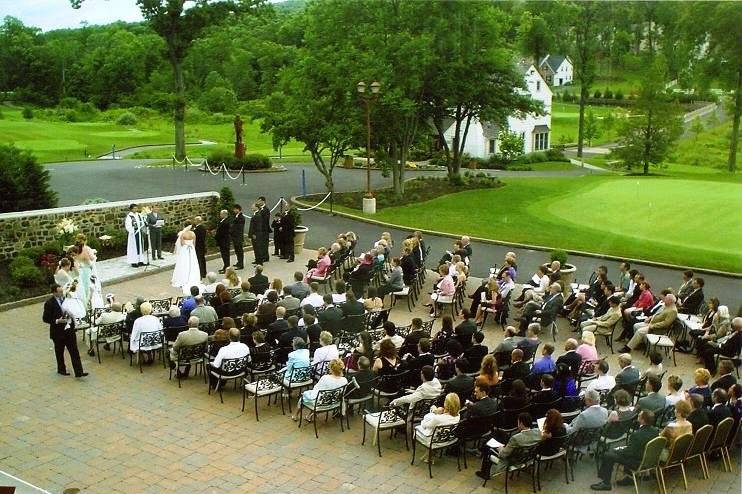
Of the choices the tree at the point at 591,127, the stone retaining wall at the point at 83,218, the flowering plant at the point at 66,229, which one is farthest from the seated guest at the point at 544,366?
the tree at the point at 591,127

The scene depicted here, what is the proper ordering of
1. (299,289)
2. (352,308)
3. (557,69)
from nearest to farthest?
1. (352,308)
2. (299,289)
3. (557,69)

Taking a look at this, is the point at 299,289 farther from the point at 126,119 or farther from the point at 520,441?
the point at 126,119

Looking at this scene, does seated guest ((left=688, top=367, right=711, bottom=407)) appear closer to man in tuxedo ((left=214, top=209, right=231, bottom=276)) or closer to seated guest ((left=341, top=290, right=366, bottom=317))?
seated guest ((left=341, top=290, right=366, bottom=317))

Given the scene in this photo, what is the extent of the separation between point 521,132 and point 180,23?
88.4ft

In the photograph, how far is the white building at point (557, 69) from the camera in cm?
3926

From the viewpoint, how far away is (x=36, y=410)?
455 inches

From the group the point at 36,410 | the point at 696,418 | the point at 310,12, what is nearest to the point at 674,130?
the point at 310,12

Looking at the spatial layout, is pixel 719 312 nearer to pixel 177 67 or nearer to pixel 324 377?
pixel 324 377

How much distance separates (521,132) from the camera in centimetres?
5959

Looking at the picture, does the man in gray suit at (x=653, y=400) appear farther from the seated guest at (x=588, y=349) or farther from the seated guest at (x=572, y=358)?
the seated guest at (x=588, y=349)

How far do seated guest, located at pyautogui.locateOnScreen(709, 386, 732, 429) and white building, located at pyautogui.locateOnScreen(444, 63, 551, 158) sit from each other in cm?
4525

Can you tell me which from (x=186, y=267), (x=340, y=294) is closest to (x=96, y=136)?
(x=186, y=267)

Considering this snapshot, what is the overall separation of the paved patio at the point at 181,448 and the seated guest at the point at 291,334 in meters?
1.04

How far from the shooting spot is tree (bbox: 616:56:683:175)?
84.0ft
